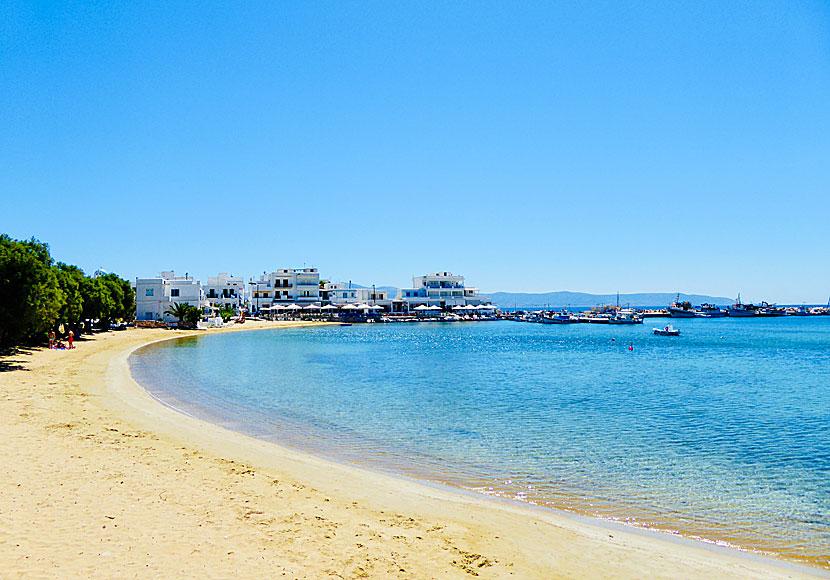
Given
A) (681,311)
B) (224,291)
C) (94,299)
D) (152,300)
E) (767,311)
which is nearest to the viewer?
(94,299)

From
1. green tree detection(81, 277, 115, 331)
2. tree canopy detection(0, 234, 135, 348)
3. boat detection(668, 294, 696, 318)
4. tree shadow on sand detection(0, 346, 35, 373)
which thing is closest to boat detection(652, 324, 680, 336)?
green tree detection(81, 277, 115, 331)

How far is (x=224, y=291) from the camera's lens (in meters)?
111

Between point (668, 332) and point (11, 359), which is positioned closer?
point (11, 359)

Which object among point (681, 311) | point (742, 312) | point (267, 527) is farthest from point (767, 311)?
point (267, 527)

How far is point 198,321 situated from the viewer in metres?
80.3

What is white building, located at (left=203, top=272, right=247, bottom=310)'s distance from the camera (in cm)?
10912

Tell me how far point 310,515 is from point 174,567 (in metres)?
2.80

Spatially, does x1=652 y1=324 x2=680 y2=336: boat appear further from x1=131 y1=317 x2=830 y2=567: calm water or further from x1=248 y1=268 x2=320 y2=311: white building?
x1=248 y1=268 x2=320 y2=311: white building

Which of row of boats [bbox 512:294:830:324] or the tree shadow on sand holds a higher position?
row of boats [bbox 512:294:830:324]

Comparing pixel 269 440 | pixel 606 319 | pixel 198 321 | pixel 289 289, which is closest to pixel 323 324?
pixel 289 289

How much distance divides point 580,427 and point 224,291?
102 metres

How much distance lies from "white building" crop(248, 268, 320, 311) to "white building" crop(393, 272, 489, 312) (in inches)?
750

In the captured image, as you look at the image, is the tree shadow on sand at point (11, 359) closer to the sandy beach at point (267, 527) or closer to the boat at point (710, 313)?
the sandy beach at point (267, 527)

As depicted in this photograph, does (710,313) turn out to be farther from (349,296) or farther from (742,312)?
(349,296)
